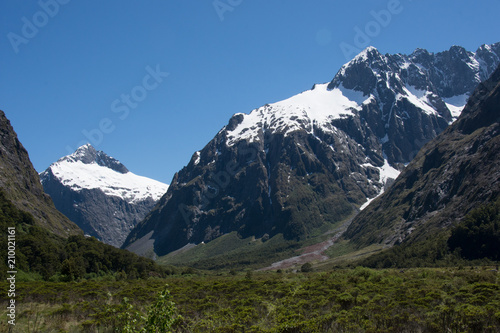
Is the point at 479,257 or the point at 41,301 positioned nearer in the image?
the point at 41,301

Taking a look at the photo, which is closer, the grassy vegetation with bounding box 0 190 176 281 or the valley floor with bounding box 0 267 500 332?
the valley floor with bounding box 0 267 500 332

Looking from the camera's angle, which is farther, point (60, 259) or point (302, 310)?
point (60, 259)

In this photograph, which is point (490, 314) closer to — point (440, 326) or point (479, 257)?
point (440, 326)

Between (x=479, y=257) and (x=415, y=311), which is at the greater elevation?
(x=415, y=311)

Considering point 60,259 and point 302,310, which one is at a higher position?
point 60,259

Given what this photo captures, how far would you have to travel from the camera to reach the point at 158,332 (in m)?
17.2

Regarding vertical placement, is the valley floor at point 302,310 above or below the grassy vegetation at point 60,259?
below

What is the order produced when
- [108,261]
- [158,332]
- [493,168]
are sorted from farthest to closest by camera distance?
1. [493,168]
2. [108,261]
3. [158,332]

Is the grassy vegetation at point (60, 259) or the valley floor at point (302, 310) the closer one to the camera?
the valley floor at point (302, 310)

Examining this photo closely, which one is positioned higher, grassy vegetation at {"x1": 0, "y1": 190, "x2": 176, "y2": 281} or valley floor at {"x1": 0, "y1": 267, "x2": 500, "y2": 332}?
grassy vegetation at {"x1": 0, "y1": 190, "x2": 176, "y2": 281}

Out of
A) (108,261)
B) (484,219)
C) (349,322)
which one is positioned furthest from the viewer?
(484,219)

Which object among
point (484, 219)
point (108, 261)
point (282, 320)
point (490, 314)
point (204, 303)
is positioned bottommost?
point (484, 219)

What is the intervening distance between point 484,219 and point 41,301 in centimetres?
14713

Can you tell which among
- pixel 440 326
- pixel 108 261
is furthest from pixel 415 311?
pixel 108 261
